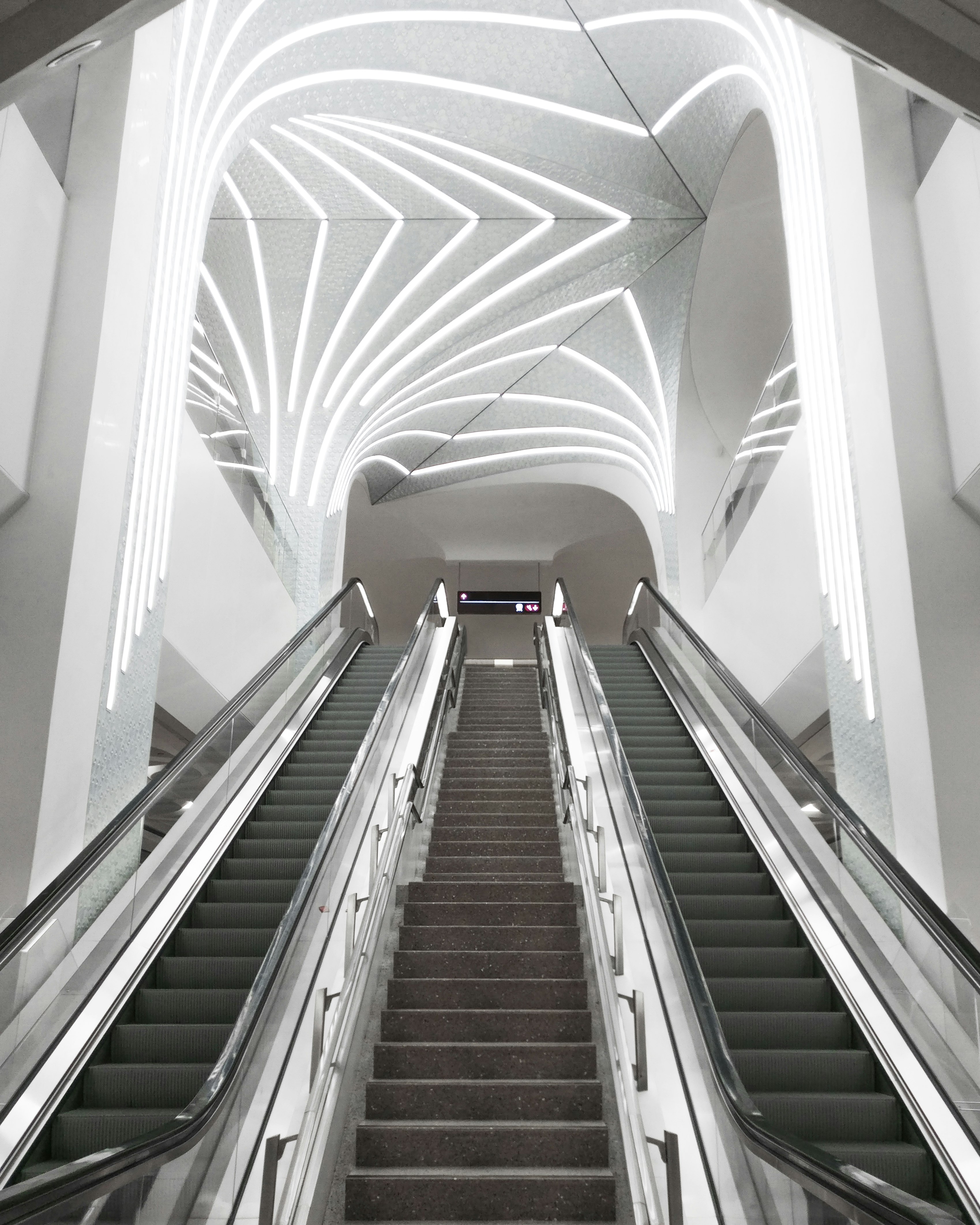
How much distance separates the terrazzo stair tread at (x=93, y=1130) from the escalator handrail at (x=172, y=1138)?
2.00 feet

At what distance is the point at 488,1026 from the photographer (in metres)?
4.88

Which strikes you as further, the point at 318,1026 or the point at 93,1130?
the point at 318,1026

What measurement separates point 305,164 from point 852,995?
886cm

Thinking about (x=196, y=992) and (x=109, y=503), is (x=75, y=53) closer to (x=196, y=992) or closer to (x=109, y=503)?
(x=109, y=503)

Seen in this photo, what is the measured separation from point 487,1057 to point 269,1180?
1.69 metres

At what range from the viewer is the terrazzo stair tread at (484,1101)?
169 inches

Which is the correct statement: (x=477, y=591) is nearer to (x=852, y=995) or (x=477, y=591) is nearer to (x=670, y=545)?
(x=670, y=545)

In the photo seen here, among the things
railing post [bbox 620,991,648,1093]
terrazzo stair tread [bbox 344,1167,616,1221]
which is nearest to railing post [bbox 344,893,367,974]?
terrazzo stair tread [bbox 344,1167,616,1221]

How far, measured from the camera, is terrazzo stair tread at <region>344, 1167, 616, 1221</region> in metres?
3.76

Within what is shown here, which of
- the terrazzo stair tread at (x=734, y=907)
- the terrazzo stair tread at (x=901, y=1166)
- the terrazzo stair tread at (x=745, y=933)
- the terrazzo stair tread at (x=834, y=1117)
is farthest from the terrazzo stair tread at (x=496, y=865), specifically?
the terrazzo stair tread at (x=901, y=1166)

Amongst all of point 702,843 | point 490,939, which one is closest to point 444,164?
point 702,843

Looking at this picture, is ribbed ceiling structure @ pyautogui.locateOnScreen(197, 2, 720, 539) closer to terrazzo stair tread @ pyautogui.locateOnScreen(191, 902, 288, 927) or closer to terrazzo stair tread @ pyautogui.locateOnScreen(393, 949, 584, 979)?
terrazzo stair tread @ pyautogui.locateOnScreen(191, 902, 288, 927)

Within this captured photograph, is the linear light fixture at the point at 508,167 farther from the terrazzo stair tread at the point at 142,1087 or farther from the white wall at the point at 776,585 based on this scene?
the terrazzo stair tread at the point at 142,1087

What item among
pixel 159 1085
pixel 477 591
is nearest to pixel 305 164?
pixel 159 1085
